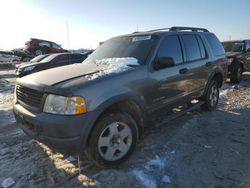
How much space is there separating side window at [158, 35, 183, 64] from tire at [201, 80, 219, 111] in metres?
1.73

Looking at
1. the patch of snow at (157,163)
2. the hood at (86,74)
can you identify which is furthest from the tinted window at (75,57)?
the patch of snow at (157,163)

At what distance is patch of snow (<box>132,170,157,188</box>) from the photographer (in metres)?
3.01

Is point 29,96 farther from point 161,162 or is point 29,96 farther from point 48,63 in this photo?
point 48,63

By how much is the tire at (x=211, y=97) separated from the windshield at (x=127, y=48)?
248cm

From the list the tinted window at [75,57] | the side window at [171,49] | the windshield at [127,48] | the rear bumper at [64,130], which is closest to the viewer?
the rear bumper at [64,130]

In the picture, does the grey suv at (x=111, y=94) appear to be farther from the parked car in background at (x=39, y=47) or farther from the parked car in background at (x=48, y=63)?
the parked car in background at (x=39, y=47)

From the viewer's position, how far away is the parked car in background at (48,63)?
11.5 m

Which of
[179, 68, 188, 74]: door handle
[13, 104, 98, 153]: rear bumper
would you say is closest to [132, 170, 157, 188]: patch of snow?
[13, 104, 98, 153]: rear bumper

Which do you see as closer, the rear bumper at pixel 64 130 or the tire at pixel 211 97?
the rear bumper at pixel 64 130

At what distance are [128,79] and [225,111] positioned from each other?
3730 millimetres

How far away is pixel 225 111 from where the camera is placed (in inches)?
242

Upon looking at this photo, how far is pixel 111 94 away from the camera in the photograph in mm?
3156

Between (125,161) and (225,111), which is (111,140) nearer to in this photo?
(125,161)

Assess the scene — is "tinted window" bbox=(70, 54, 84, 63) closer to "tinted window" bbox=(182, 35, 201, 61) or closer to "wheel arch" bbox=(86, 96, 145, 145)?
"tinted window" bbox=(182, 35, 201, 61)
